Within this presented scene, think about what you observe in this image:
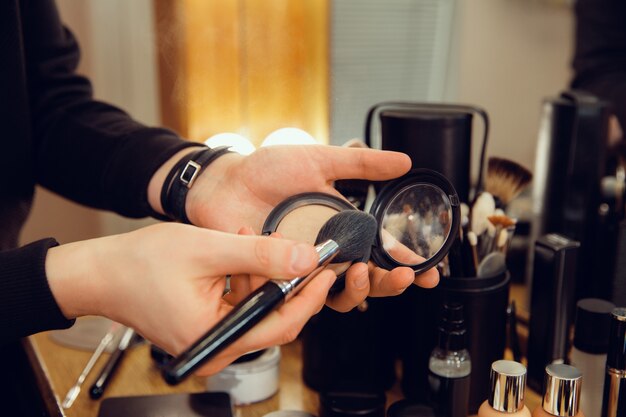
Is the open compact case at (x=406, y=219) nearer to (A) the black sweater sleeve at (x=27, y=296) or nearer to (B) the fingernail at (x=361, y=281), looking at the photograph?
(B) the fingernail at (x=361, y=281)

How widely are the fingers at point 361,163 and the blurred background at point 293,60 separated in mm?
1167

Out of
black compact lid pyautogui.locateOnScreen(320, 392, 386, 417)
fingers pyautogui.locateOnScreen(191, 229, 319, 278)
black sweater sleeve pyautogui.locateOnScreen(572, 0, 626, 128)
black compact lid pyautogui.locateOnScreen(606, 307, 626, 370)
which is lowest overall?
black compact lid pyautogui.locateOnScreen(320, 392, 386, 417)

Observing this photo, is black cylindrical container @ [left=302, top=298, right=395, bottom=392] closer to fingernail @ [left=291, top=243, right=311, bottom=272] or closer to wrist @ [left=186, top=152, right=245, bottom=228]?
wrist @ [left=186, top=152, right=245, bottom=228]

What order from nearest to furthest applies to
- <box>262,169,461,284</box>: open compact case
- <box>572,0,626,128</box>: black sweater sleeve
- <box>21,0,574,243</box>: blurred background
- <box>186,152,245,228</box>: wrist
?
<box>262,169,461,284</box>: open compact case → <box>186,152,245,228</box>: wrist → <box>572,0,626,128</box>: black sweater sleeve → <box>21,0,574,243</box>: blurred background

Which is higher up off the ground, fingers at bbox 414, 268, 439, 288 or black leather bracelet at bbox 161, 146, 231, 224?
black leather bracelet at bbox 161, 146, 231, 224

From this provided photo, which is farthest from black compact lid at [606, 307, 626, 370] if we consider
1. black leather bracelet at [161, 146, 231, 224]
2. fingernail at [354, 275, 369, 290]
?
black leather bracelet at [161, 146, 231, 224]

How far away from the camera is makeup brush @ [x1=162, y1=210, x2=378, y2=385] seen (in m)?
0.42

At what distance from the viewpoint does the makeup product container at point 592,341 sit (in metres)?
0.68

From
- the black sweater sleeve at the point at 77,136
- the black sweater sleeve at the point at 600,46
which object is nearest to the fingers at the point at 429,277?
the black sweater sleeve at the point at 77,136

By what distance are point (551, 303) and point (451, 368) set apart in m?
0.16

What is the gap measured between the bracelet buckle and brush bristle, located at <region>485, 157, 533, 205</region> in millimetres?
327

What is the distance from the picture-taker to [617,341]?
60cm

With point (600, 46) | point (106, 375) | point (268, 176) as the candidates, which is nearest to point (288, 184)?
point (268, 176)

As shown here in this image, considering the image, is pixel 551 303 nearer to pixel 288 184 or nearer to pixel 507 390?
pixel 507 390
